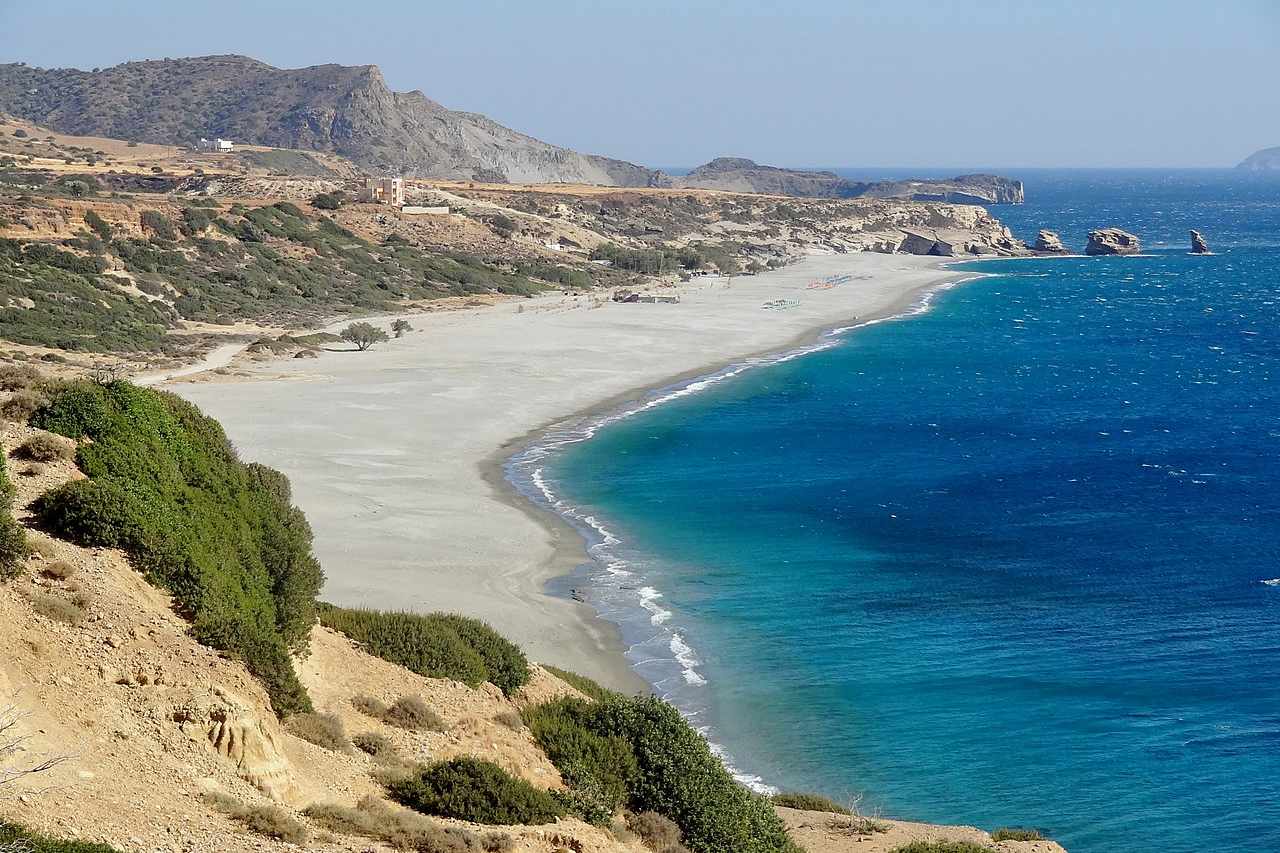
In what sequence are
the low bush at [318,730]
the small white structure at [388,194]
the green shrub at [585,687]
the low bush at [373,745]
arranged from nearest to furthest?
the low bush at [318,730]
the low bush at [373,745]
the green shrub at [585,687]
the small white structure at [388,194]

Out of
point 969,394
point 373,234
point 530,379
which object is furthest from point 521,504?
point 373,234

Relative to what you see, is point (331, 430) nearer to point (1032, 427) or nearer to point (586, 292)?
point (1032, 427)

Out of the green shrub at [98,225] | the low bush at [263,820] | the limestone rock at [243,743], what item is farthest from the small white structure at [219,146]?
the low bush at [263,820]

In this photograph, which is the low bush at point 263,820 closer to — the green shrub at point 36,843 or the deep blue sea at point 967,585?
the green shrub at point 36,843

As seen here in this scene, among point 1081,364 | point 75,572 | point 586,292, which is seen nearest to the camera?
point 75,572

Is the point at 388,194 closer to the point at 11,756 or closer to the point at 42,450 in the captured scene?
the point at 42,450

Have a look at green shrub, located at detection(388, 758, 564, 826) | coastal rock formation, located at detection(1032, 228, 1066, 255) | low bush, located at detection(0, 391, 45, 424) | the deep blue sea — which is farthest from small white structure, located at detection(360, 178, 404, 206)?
green shrub, located at detection(388, 758, 564, 826)

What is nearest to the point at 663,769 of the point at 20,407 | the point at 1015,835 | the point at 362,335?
the point at 1015,835
